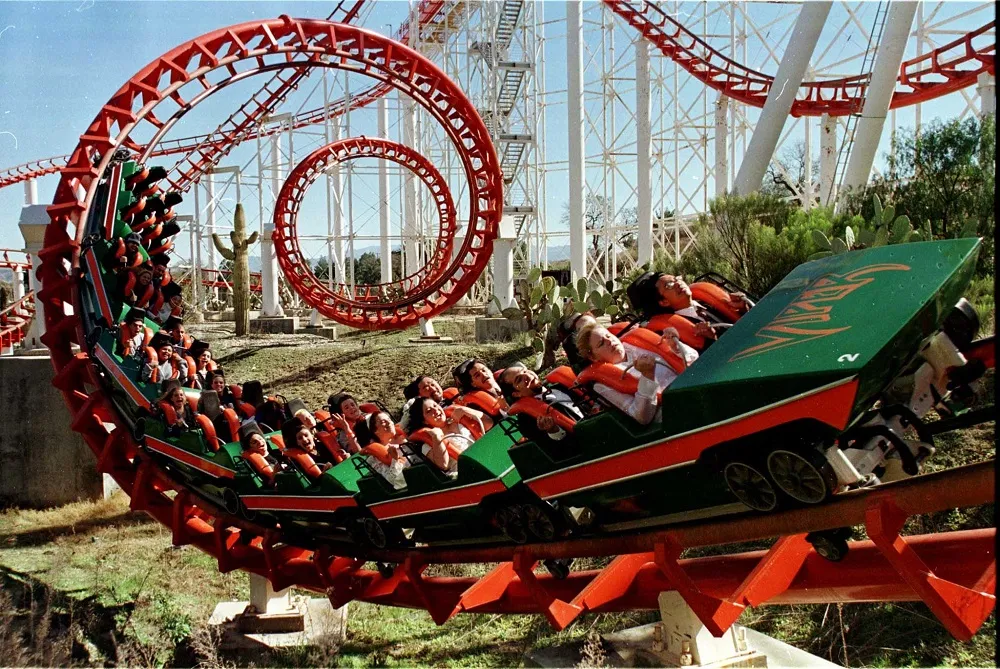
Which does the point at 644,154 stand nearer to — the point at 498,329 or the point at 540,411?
the point at 498,329

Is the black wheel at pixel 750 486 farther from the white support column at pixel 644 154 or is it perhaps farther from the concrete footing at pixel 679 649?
the white support column at pixel 644 154

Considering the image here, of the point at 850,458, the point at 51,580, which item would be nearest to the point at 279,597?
the point at 51,580

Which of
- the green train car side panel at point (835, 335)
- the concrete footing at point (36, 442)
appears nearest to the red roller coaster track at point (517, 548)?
the green train car side panel at point (835, 335)

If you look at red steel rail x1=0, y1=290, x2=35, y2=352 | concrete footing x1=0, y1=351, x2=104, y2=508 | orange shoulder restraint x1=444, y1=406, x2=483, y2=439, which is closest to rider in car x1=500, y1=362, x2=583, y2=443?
orange shoulder restraint x1=444, y1=406, x2=483, y2=439

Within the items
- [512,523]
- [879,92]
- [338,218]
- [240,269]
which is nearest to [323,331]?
[240,269]

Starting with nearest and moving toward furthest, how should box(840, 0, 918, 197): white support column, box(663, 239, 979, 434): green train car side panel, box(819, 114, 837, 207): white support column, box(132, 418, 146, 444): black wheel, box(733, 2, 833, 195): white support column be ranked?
box(663, 239, 979, 434): green train car side panel
box(132, 418, 146, 444): black wheel
box(840, 0, 918, 197): white support column
box(733, 2, 833, 195): white support column
box(819, 114, 837, 207): white support column

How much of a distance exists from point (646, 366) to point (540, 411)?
1.66 feet

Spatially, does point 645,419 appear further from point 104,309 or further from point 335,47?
point 335,47

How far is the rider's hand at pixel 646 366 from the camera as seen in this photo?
2812mm

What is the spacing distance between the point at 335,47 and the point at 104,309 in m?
3.96

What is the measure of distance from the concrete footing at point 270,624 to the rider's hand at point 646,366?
3.31 metres

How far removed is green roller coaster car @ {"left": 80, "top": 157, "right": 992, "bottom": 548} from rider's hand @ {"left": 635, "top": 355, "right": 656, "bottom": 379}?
182mm

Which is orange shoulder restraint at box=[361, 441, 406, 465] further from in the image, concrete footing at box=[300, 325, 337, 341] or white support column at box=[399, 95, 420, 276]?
white support column at box=[399, 95, 420, 276]

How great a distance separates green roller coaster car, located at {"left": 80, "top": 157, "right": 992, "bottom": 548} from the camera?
2.15m
